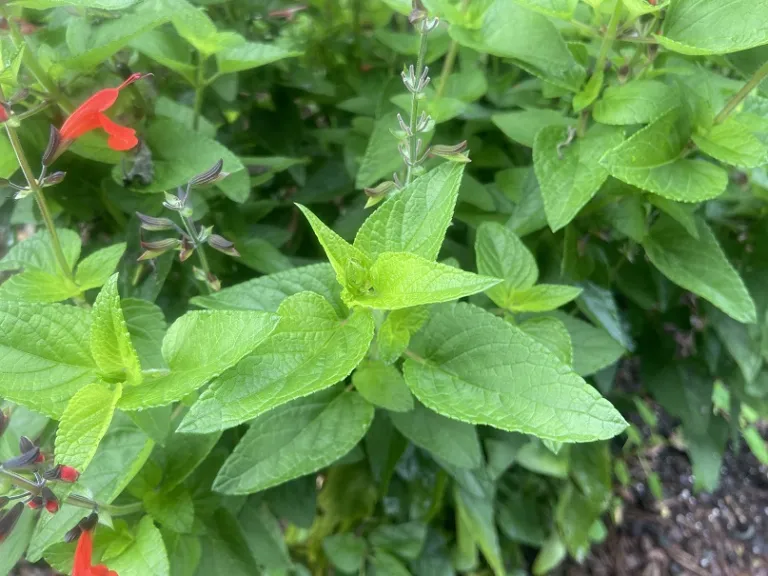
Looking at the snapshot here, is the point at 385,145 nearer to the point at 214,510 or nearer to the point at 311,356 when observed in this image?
the point at 311,356

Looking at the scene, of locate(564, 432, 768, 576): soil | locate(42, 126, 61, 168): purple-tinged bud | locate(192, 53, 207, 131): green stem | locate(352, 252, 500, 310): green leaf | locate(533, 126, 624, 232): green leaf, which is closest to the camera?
locate(352, 252, 500, 310): green leaf

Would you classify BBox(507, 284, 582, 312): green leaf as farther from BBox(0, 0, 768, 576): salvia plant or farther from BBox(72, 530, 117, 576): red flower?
BBox(72, 530, 117, 576): red flower

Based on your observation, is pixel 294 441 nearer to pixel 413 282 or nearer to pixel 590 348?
pixel 413 282

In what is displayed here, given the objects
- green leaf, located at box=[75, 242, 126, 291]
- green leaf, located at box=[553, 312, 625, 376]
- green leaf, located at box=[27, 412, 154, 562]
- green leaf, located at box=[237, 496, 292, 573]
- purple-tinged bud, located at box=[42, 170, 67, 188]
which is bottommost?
green leaf, located at box=[237, 496, 292, 573]

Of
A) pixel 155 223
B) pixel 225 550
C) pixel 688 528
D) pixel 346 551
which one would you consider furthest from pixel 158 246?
pixel 688 528

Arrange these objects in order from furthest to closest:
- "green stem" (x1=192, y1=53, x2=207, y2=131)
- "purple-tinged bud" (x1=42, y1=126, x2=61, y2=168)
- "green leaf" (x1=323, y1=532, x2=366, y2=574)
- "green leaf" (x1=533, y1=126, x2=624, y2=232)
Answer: "green leaf" (x1=323, y1=532, x2=366, y2=574), "green stem" (x1=192, y1=53, x2=207, y2=131), "green leaf" (x1=533, y1=126, x2=624, y2=232), "purple-tinged bud" (x1=42, y1=126, x2=61, y2=168)

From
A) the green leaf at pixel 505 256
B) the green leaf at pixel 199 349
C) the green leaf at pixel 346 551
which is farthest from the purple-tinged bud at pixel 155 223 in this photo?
the green leaf at pixel 346 551

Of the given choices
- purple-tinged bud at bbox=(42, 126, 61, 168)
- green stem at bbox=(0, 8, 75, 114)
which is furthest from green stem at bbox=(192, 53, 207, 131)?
purple-tinged bud at bbox=(42, 126, 61, 168)

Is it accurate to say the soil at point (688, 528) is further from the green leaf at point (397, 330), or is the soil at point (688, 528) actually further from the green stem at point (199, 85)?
the green stem at point (199, 85)
